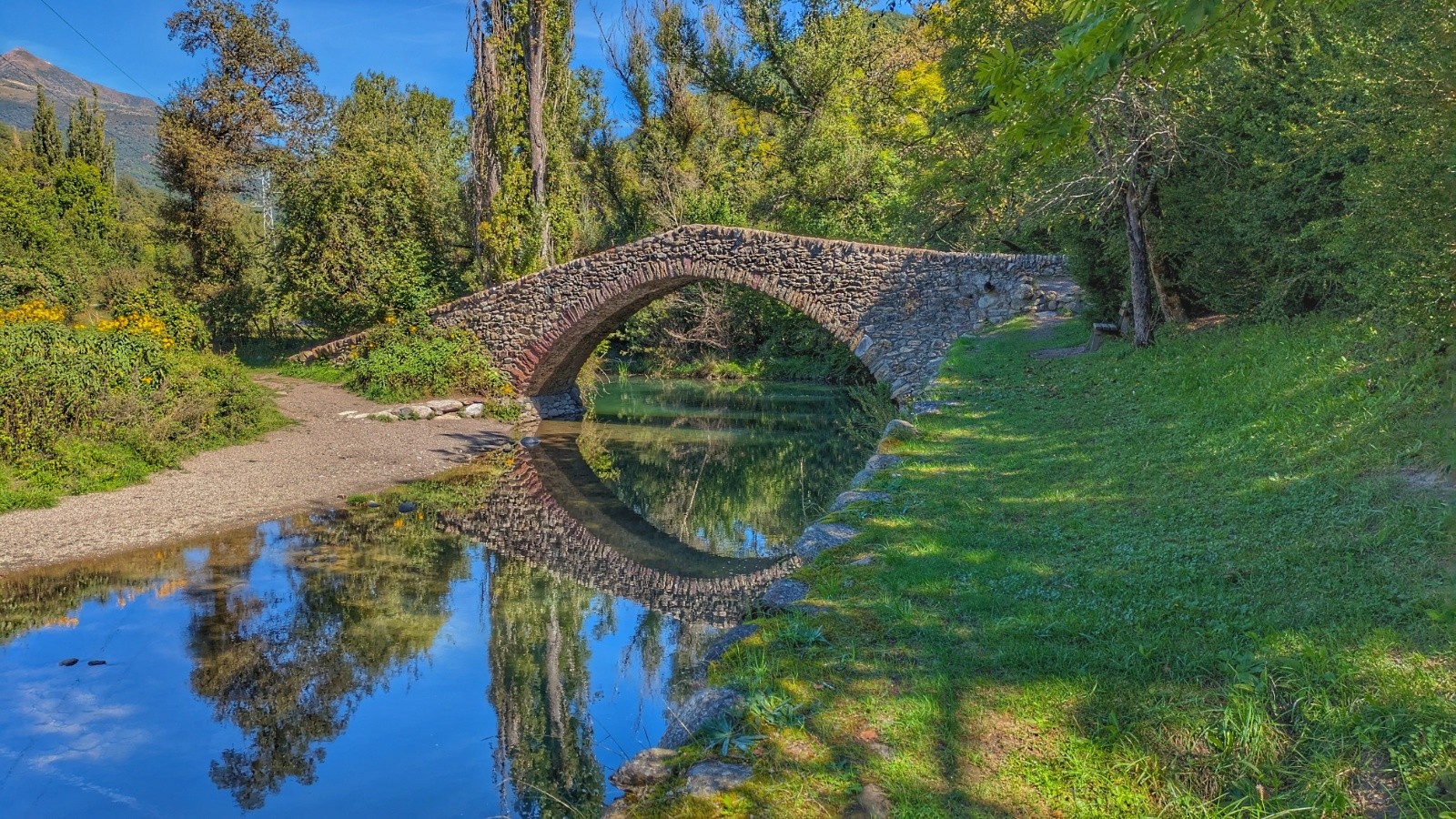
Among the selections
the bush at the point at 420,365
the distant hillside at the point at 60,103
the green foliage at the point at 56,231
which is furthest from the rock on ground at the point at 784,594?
the distant hillside at the point at 60,103

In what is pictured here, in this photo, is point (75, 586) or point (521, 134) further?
point (521, 134)

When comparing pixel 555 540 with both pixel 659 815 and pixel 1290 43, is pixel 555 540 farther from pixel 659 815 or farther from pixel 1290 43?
pixel 1290 43

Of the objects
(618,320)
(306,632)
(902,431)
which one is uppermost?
(618,320)

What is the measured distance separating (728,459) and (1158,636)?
1075 cm

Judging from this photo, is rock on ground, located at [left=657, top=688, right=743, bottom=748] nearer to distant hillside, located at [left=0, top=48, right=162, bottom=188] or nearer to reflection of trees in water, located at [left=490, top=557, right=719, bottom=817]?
reflection of trees in water, located at [left=490, top=557, right=719, bottom=817]

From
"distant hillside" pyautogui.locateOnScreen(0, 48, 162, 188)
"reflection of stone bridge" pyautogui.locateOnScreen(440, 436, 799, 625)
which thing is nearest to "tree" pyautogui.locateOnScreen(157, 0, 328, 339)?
"reflection of stone bridge" pyautogui.locateOnScreen(440, 436, 799, 625)

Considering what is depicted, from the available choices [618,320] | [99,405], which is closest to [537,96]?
[618,320]

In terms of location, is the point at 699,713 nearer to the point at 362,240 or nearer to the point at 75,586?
the point at 75,586

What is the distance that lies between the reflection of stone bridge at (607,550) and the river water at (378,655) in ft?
0.13

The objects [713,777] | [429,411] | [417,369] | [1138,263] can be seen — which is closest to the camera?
[713,777]

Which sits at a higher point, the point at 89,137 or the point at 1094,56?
the point at 89,137

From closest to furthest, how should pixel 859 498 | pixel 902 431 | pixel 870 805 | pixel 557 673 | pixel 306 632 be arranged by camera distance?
pixel 870 805 → pixel 557 673 → pixel 306 632 → pixel 859 498 → pixel 902 431

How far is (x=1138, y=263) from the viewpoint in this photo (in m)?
10.2

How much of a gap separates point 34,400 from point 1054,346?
40.3 ft
